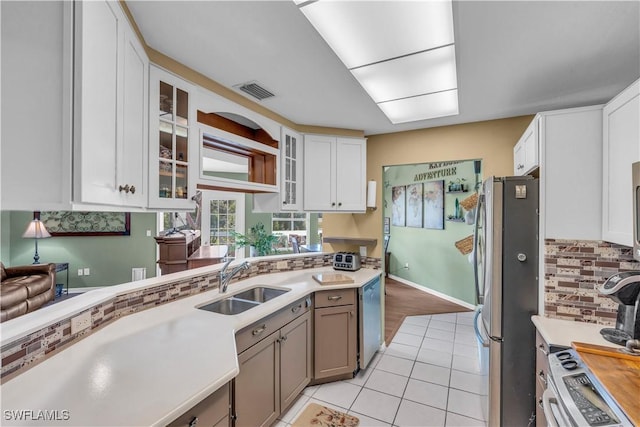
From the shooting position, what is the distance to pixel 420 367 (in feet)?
8.89

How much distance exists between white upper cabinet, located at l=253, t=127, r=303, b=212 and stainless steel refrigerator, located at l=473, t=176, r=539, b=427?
5.69 feet

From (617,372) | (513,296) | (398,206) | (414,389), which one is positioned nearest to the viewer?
(617,372)

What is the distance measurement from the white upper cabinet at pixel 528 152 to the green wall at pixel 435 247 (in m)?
1.63

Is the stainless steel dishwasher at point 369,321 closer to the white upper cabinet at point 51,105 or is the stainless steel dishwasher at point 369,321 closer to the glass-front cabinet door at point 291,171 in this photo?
the glass-front cabinet door at point 291,171

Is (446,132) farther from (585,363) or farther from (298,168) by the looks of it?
(585,363)

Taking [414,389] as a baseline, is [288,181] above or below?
above

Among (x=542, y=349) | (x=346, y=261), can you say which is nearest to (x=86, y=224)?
(x=346, y=261)

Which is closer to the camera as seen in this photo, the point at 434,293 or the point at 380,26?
the point at 380,26

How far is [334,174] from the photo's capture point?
3027 millimetres

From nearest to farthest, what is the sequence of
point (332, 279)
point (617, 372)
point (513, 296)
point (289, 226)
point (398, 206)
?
point (617, 372) < point (513, 296) < point (332, 279) < point (398, 206) < point (289, 226)

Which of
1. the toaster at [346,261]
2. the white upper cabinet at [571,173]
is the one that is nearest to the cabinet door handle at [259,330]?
the toaster at [346,261]

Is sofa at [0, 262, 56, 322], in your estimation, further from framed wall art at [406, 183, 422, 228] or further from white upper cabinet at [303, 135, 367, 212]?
framed wall art at [406, 183, 422, 228]

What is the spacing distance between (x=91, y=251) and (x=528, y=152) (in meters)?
6.45

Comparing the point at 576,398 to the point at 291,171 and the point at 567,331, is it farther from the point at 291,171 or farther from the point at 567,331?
the point at 291,171
